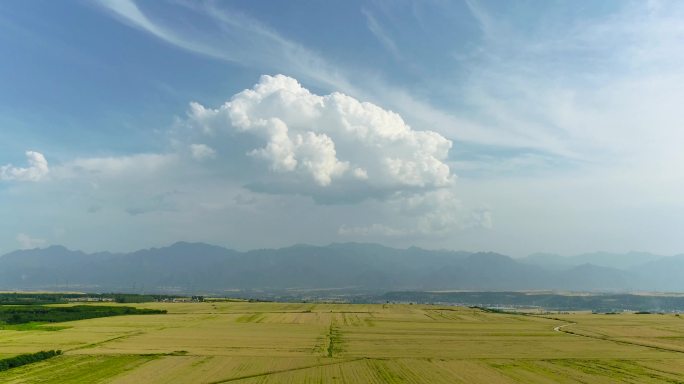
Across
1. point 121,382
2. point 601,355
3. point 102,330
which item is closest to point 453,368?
point 601,355

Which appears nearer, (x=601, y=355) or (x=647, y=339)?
(x=601, y=355)

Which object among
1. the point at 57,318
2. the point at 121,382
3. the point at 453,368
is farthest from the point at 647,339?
the point at 57,318

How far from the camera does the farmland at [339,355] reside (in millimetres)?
51969

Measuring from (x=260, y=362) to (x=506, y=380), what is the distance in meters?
28.3

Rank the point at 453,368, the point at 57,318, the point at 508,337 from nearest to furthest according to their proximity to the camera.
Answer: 1. the point at 453,368
2. the point at 508,337
3. the point at 57,318

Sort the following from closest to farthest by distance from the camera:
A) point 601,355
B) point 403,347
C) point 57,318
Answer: point 601,355 → point 403,347 → point 57,318

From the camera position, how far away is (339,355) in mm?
65812

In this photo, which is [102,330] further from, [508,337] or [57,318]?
[508,337]

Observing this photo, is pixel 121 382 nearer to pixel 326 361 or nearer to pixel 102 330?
pixel 326 361

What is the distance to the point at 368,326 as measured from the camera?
113m

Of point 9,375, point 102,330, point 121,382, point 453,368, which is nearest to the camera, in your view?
point 121,382

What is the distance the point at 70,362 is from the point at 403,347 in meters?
44.7

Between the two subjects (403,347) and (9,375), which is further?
(403,347)

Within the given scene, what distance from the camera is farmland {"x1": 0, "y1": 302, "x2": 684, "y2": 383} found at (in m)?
52.0
